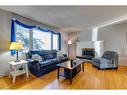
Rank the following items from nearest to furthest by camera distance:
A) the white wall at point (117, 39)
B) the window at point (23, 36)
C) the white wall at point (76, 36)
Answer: the window at point (23, 36) < the white wall at point (117, 39) < the white wall at point (76, 36)

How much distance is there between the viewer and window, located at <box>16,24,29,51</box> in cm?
413

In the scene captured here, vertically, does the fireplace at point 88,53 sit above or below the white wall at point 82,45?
below

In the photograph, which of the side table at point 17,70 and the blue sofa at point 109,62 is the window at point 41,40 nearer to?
the side table at point 17,70

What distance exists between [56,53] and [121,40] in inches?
140

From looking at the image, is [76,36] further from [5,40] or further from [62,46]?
[5,40]

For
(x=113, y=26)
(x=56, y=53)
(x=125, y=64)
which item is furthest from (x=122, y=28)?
(x=56, y=53)

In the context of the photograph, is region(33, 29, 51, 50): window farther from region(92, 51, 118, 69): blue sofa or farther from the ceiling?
region(92, 51, 118, 69): blue sofa

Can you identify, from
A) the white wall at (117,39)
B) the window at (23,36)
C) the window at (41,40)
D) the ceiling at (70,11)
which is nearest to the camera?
the ceiling at (70,11)

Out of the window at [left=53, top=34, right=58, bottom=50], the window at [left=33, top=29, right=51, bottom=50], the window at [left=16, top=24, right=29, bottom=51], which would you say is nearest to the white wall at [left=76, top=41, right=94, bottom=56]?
the window at [left=53, top=34, right=58, bottom=50]

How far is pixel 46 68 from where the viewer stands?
3.86 m

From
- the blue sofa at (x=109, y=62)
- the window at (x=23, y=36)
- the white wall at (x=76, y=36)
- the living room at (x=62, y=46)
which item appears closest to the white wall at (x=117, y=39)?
the living room at (x=62, y=46)

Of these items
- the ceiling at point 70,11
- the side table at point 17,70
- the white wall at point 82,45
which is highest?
the ceiling at point 70,11

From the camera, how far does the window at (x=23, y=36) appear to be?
4.13 m
